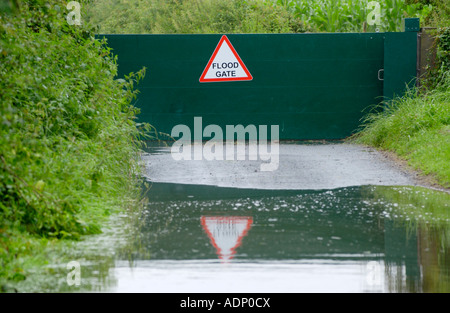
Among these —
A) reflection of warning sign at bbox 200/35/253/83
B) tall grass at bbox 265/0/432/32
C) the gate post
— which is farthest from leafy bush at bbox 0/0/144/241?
tall grass at bbox 265/0/432/32

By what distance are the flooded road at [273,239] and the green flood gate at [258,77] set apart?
175 inches

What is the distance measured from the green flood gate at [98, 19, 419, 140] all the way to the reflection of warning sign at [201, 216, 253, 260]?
7498mm

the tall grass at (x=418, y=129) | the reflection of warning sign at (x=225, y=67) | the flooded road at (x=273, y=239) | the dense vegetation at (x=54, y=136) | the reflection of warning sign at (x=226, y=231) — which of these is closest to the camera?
the flooded road at (x=273, y=239)

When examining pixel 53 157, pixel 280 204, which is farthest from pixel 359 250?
pixel 53 157

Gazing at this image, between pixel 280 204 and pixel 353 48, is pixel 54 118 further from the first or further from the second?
pixel 353 48

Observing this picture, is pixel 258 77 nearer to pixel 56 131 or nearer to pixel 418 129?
pixel 418 129

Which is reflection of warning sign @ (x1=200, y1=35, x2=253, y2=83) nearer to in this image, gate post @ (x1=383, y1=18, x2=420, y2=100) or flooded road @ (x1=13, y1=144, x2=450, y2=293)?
gate post @ (x1=383, y1=18, x2=420, y2=100)

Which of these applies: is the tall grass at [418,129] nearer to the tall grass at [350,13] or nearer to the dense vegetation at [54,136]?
the dense vegetation at [54,136]

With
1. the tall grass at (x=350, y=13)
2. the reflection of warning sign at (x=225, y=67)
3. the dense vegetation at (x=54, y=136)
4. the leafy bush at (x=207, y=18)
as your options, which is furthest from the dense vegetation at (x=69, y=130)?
the leafy bush at (x=207, y=18)

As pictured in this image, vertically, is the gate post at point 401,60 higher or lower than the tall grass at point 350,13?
lower

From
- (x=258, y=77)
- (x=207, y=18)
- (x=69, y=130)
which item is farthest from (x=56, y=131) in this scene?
(x=207, y=18)

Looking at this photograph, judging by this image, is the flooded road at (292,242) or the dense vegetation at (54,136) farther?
the dense vegetation at (54,136)

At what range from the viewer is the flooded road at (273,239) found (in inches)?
218

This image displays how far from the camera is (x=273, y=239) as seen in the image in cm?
688
